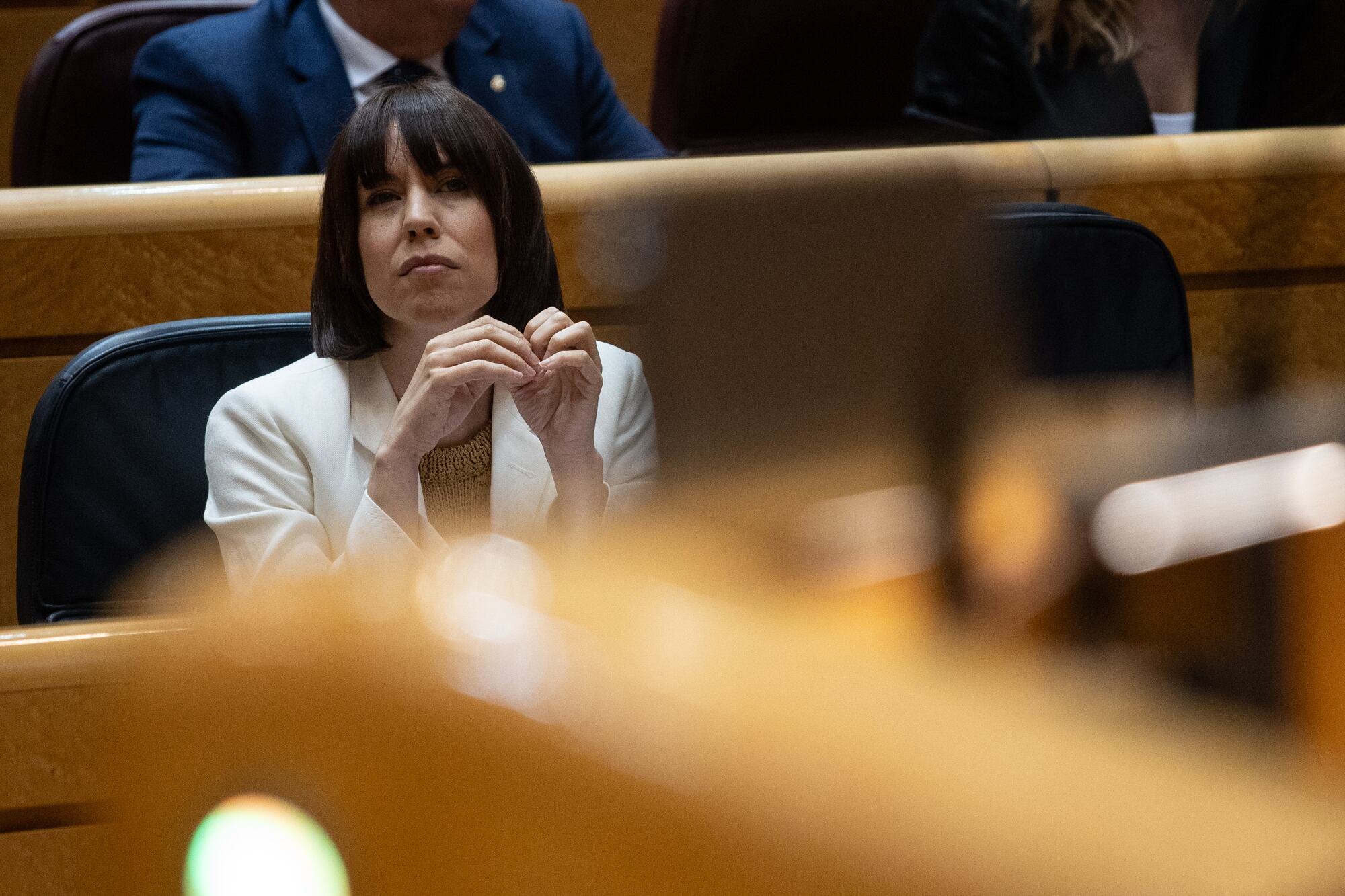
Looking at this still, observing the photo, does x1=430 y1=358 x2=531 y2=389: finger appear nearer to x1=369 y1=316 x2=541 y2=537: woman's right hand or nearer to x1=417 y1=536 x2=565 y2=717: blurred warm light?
x1=369 y1=316 x2=541 y2=537: woman's right hand

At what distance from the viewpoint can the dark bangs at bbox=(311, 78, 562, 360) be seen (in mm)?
871

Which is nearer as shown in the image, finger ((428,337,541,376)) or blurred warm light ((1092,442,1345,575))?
blurred warm light ((1092,442,1345,575))

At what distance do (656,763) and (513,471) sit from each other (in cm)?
62

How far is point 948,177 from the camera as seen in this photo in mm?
264

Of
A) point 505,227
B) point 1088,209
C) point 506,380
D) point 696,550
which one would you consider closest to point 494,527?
point 506,380

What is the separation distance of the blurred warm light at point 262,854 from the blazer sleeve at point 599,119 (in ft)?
4.07

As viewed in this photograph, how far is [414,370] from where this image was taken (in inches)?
35.5

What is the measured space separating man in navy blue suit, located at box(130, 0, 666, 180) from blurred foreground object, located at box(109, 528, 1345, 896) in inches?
43.5

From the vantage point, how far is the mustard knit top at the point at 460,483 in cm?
85

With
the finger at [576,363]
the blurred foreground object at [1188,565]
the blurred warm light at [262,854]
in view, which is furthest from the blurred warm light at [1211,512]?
the finger at [576,363]

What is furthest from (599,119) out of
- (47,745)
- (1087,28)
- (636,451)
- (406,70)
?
(636,451)

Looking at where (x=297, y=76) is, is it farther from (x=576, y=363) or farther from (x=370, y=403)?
(x=576, y=363)

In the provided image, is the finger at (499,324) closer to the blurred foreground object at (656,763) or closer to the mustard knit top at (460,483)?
the mustard knit top at (460,483)

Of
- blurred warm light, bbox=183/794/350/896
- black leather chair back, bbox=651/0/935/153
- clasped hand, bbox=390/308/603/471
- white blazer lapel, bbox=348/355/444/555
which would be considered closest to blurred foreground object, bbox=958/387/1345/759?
blurred warm light, bbox=183/794/350/896
